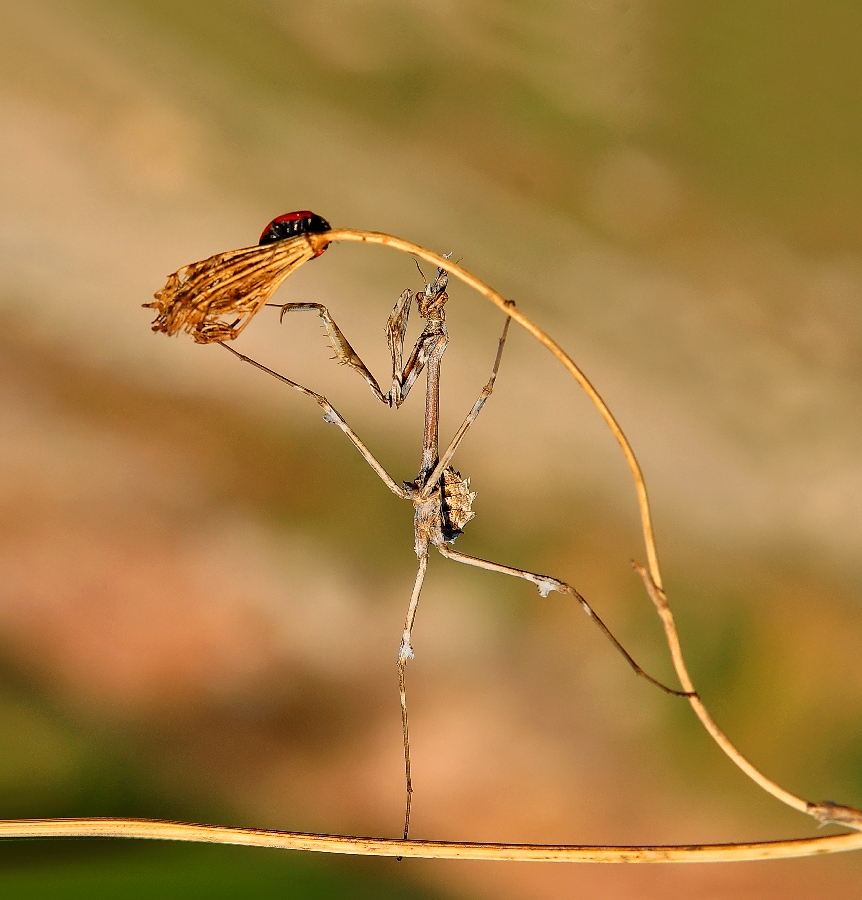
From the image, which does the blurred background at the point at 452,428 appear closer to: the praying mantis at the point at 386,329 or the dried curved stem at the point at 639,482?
the praying mantis at the point at 386,329

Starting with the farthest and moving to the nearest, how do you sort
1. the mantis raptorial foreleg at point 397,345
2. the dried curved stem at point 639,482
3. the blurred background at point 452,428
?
the blurred background at point 452,428 < the mantis raptorial foreleg at point 397,345 < the dried curved stem at point 639,482

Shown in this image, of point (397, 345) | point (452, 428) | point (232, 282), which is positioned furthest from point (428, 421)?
point (452, 428)

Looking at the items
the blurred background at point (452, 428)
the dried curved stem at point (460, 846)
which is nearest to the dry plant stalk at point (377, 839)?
the dried curved stem at point (460, 846)

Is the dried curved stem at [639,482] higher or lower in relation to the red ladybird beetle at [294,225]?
lower

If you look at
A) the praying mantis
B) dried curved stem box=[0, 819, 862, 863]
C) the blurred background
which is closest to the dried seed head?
the praying mantis

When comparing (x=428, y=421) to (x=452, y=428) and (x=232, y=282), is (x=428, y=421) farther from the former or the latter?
(x=452, y=428)

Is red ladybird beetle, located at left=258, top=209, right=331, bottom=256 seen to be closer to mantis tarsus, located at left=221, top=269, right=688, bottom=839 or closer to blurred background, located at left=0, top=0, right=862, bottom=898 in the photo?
mantis tarsus, located at left=221, top=269, right=688, bottom=839

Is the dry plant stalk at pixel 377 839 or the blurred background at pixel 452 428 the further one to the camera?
the blurred background at pixel 452 428
